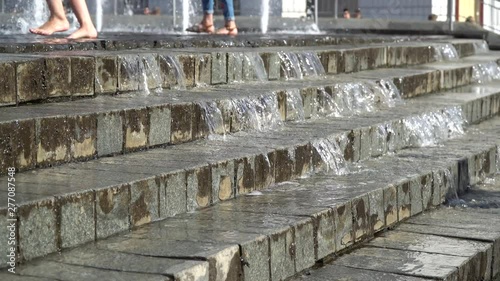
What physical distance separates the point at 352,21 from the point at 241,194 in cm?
1297

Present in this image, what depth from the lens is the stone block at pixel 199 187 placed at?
4.89m

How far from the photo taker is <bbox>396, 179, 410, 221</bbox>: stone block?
5.88 metres

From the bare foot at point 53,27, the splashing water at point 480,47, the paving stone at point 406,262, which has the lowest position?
the paving stone at point 406,262

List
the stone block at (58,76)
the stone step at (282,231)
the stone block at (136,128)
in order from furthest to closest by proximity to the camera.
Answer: the stone block at (58,76) → the stone block at (136,128) → the stone step at (282,231)

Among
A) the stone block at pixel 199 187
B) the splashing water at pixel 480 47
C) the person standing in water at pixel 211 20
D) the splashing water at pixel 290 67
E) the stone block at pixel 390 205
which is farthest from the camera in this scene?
the splashing water at pixel 480 47

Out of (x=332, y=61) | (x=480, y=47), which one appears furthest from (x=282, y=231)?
(x=480, y=47)

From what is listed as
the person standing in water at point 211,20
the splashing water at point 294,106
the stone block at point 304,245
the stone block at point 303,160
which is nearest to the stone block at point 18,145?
the stone block at point 304,245

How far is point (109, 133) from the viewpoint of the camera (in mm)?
5223

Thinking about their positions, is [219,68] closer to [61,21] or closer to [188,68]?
[188,68]

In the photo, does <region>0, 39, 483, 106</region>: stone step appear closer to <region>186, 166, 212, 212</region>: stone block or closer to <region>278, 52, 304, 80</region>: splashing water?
<region>278, 52, 304, 80</region>: splashing water

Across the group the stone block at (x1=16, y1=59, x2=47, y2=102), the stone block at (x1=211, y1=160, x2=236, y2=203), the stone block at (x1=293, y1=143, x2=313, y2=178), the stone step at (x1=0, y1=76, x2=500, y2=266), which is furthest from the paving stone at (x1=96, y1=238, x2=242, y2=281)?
the stone block at (x1=293, y1=143, x2=313, y2=178)

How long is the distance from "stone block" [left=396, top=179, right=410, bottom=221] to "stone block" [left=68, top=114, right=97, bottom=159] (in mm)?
1637

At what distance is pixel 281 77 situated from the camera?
8094mm

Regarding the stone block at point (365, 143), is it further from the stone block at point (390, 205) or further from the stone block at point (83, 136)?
the stone block at point (83, 136)
